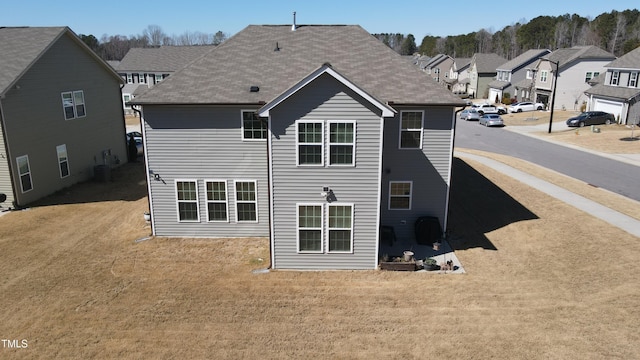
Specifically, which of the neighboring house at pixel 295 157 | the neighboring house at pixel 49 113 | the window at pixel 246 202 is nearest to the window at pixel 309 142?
the neighboring house at pixel 295 157

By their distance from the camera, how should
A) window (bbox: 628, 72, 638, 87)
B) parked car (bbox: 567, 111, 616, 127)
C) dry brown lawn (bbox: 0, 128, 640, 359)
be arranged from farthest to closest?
parked car (bbox: 567, 111, 616, 127) → window (bbox: 628, 72, 638, 87) → dry brown lawn (bbox: 0, 128, 640, 359)

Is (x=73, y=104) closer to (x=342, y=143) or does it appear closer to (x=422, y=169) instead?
(x=342, y=143)

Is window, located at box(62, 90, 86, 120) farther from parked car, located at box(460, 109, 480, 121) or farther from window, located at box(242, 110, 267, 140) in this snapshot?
parked car, located at box(460, 109, 480, 121)

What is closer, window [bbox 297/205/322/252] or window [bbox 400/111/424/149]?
window [bbox 297/205/322/252]

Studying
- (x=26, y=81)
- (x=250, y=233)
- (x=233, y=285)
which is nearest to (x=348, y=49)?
(x=250, y=233)

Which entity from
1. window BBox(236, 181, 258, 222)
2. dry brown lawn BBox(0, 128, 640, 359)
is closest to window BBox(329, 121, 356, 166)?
dry brown lawn BBox(0, 128, 640, 359)

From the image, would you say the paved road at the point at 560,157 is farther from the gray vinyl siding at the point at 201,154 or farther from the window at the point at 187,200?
the window at the point at 187,200

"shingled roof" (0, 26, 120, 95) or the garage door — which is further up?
"shingled roof" (0, 26, 120, 95)
